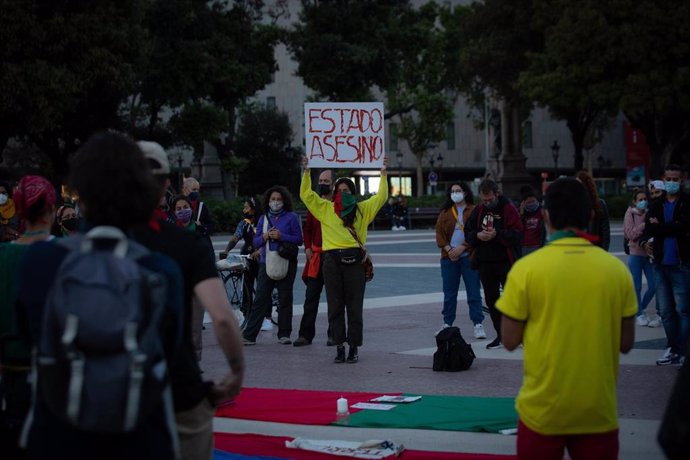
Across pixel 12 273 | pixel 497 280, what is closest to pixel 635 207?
pixel 497 280

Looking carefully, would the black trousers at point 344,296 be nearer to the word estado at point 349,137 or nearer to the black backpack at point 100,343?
the word estado at point 349,137

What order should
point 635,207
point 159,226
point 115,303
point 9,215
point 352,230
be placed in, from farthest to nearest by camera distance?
point 635,207 < point 352,230 < point 9,215 < point 159,226 < point 115,303

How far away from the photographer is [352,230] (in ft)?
36.3

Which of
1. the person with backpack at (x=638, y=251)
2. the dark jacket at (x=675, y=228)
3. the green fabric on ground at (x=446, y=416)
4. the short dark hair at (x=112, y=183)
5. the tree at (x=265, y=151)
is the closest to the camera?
the short dark hair at (x=112, y=183)

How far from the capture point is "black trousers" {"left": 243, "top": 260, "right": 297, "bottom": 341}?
12.3 meters

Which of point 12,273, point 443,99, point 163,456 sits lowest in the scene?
point 163,456

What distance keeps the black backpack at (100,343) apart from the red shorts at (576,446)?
5.81 ft

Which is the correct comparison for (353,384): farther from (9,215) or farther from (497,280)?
(9,215)

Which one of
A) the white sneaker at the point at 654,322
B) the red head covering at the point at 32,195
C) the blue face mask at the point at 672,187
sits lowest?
the white sneaker at the point at 654,322

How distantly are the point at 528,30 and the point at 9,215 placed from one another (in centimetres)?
3798

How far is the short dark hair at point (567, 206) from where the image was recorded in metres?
4.55

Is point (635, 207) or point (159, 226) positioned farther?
point (635, 207)

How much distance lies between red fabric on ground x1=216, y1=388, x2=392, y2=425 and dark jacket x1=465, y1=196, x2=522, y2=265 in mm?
3117

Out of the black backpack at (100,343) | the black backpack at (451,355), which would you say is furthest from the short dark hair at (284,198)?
the black backpack at (100,343)
